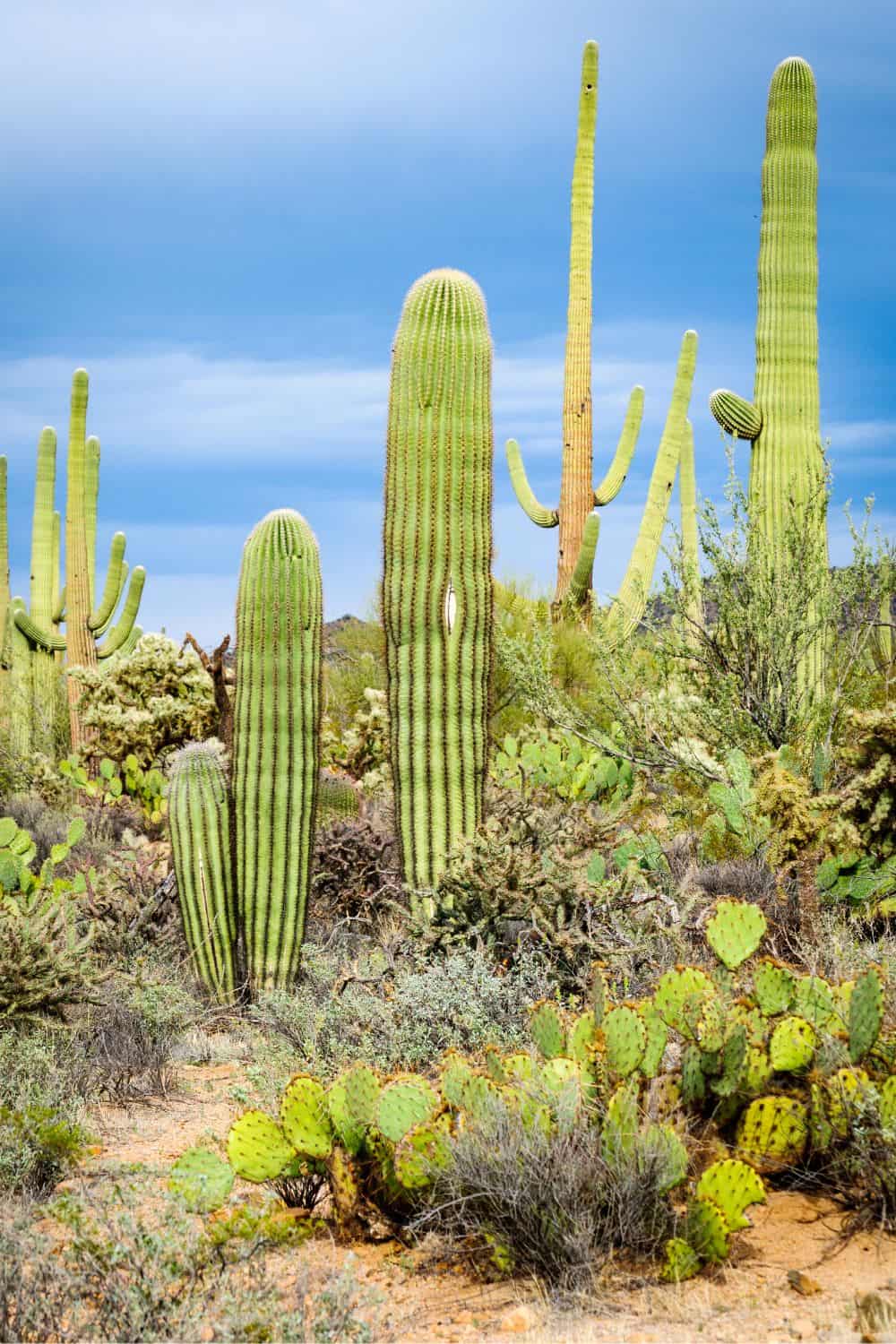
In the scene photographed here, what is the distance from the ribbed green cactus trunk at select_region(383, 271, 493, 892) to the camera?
289 inches

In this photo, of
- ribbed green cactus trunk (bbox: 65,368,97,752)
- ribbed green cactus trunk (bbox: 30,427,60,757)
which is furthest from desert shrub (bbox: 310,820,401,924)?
ribbed green cactus trunk (bbox: 30,427,60,757)

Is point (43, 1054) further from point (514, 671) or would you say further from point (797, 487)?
point (797, 487)

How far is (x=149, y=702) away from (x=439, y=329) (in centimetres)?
751

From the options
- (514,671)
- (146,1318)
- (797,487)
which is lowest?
(146,1318)

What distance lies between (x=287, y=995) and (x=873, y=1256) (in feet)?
11.7

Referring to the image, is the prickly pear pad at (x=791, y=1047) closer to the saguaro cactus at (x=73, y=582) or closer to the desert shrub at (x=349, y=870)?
the desert shrub at (x=349, y=870)

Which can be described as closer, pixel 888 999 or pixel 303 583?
pixel 888 999

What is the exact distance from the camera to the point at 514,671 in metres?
10.6

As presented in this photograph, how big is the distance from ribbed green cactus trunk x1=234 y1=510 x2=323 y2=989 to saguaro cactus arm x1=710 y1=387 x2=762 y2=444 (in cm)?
722

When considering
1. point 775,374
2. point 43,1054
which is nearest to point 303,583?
point 43,1054

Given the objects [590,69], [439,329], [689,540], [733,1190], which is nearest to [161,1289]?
[733,1190]

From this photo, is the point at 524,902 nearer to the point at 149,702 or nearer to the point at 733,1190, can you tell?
the point at 733,1190

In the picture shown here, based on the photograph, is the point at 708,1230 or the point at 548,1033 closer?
the point at 708,1230

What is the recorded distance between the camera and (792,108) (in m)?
14.1
